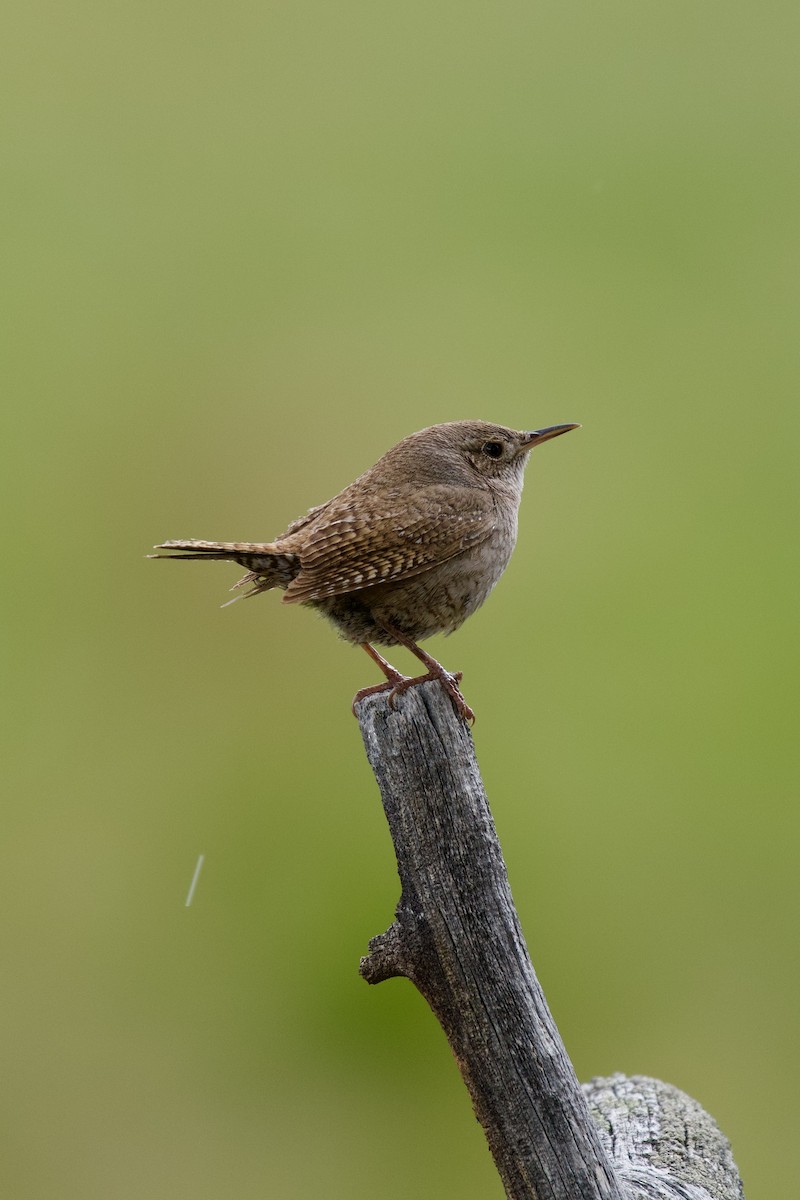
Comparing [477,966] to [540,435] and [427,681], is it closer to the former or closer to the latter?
[427,681]

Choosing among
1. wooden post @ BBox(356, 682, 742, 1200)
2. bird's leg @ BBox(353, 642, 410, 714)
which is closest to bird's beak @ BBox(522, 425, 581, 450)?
bird's leg @ BBox(353, 642, 410, 714)

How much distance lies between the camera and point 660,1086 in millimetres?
3271

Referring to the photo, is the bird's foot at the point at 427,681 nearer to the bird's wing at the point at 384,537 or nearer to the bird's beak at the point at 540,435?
the bird's wing at the point at 384,537

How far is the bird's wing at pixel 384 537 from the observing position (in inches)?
123

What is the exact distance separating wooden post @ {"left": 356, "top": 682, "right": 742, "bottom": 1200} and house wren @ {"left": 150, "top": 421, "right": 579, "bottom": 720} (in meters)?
0.34

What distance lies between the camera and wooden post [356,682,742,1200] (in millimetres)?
2469

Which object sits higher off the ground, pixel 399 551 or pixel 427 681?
pixel 399 551

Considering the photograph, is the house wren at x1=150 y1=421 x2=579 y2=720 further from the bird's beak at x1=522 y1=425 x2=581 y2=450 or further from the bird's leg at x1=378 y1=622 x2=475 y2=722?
the bird's beak at x1=522 y1=425 x2=581 y2=450

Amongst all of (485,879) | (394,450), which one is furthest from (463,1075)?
(394,450)

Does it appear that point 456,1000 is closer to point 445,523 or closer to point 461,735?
point 461,735

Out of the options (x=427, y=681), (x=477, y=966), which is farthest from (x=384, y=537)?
(x=477, y=966)

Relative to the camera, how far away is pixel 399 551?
10.5ft

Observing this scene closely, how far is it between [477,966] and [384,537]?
48.0 inches

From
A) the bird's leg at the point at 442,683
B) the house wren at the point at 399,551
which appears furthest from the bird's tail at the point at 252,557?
the bird's leg at the point at 442,683
